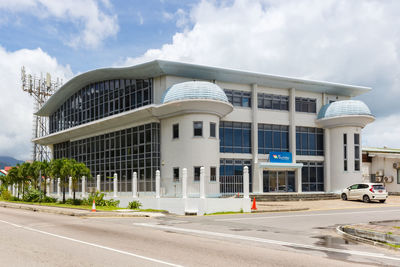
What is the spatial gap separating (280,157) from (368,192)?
773 cm

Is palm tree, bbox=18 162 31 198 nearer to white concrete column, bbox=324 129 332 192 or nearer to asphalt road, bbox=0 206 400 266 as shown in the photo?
white concrete column, bbox=324 129 332 192

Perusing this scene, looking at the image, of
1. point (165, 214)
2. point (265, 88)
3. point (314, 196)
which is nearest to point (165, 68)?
point (265, 88)

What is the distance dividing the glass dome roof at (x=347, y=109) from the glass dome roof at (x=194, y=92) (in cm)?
1172

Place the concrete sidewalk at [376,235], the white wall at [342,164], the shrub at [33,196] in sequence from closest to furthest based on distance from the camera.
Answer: the concrete sidewalk at [376,235]
the white wall at [342,164]
the shrub at [33,196]

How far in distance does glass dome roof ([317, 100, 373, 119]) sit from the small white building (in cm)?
742

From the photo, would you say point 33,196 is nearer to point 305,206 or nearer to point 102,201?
point 102,201

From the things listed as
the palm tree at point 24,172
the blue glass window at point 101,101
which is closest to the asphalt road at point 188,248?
the blue glass window at point 101,101

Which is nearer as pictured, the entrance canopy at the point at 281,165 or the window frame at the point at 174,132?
the window frame at the point at 174,132

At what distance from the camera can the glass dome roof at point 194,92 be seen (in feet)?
103

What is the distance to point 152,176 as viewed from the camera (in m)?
34.8

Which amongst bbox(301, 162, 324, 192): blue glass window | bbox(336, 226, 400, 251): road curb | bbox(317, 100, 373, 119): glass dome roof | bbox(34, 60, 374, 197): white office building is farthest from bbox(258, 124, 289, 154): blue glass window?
bbox(336, 226, 400, 251): road curb

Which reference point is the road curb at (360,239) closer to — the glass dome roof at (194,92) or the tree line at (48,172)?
the glass dome roof at (194,92)

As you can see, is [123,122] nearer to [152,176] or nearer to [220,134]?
[152,176]

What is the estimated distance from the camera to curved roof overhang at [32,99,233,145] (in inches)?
1255
